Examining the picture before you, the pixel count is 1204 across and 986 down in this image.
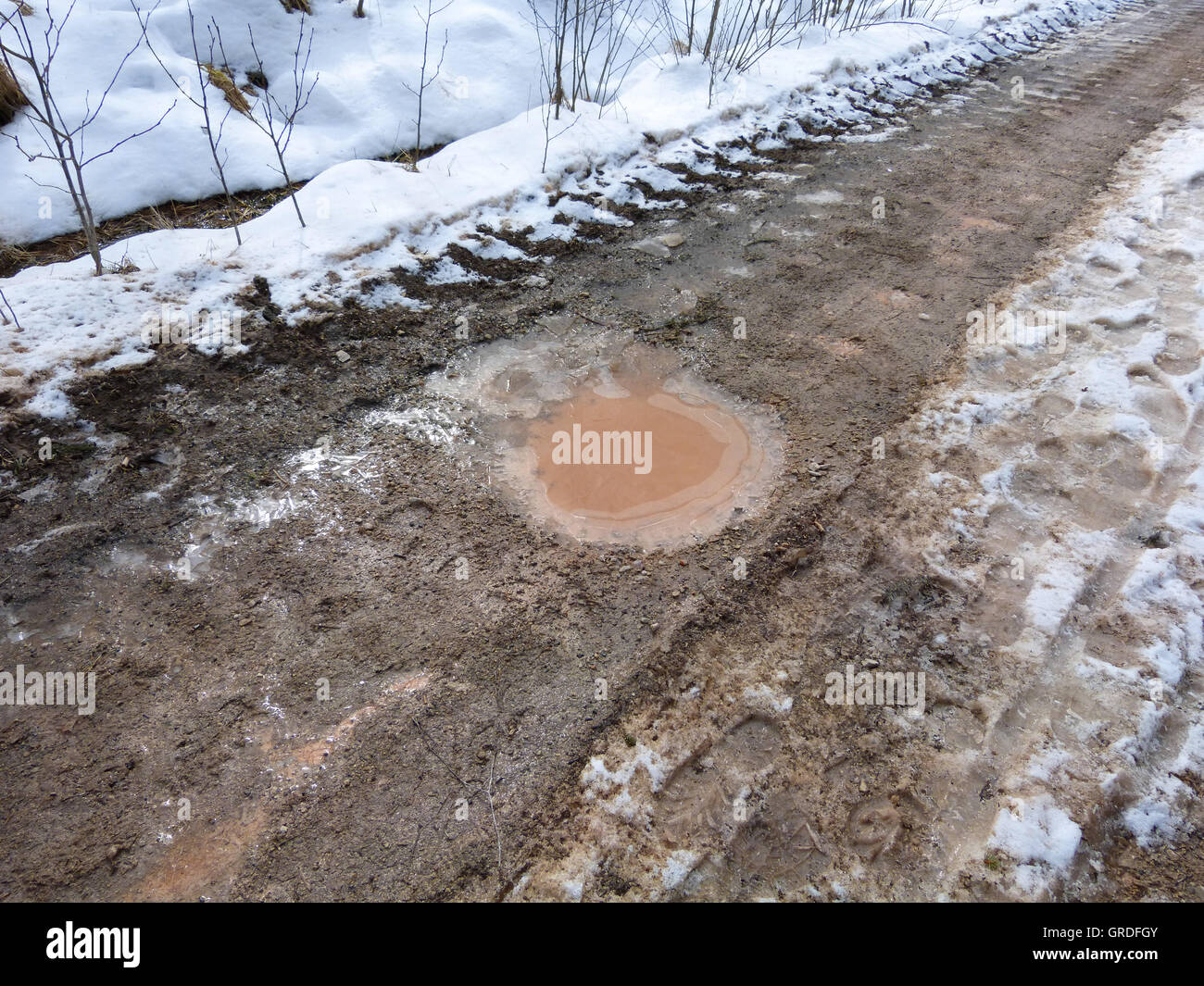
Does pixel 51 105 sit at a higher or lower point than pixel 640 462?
higher

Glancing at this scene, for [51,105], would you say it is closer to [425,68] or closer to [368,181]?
[368,181]

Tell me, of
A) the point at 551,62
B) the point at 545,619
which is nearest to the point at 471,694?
the point at 545,619

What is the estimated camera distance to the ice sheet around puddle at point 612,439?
3072mm

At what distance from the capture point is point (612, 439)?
3.38 meters

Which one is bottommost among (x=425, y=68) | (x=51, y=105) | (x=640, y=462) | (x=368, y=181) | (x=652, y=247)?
(x=640, y=462)

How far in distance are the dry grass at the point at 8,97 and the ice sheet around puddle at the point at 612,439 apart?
11.7 feet

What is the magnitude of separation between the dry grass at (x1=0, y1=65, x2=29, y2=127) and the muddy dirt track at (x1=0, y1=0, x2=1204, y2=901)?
2374 mm

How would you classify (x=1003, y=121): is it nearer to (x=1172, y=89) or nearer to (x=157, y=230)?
(x=1172, y=89)

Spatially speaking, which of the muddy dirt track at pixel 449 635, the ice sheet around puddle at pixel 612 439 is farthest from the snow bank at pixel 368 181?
the ice sheet around puddle at pixel 612 439

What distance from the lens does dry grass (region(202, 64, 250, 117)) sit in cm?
514

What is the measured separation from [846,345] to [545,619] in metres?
2.41

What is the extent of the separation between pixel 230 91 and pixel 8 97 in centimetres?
133
